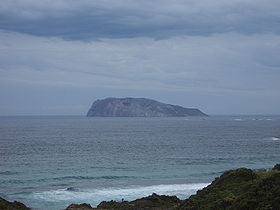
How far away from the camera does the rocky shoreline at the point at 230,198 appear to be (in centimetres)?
2575

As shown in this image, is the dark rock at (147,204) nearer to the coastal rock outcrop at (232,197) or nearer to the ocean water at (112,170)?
the coastal rock outcrop at (232,197)

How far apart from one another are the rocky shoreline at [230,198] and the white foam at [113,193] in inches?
354

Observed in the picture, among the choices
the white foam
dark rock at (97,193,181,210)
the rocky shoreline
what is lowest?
the white foam

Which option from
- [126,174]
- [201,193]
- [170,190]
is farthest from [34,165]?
[201,193]

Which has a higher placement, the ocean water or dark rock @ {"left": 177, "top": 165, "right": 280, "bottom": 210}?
dark rock @ {"left": 177, "top": 165, "right": 280, "bottom": 210}

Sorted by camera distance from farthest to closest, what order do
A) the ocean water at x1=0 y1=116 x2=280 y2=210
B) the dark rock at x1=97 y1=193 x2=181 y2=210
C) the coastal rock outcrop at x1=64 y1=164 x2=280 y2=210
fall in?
the ocean water at x1=0 y1=116 x2=280 y2=210
the dark rock at x1=97 y1=193 x2=181 y2=210
the coastal rock outcrop at x1=64 y1=164 x2=280 y2=210

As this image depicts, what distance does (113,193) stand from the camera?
167 feet

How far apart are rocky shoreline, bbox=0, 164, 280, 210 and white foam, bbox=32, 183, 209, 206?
9.00 metres

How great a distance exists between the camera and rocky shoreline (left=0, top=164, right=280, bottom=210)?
2575cm

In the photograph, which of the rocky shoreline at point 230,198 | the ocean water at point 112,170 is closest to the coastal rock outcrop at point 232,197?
the rocky shoreline at point 230,198

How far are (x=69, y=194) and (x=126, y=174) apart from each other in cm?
1755

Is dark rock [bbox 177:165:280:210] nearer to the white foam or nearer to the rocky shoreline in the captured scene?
the rocky shoreline

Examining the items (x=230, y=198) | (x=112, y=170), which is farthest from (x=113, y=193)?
(x=230, y=198)

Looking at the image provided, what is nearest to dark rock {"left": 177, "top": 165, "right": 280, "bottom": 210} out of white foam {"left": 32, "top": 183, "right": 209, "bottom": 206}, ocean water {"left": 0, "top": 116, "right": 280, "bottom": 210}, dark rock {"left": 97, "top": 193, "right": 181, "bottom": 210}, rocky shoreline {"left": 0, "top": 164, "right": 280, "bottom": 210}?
rocky shoreline {"left": 0, "top": 164, "right": 280, "bottom": 210}
